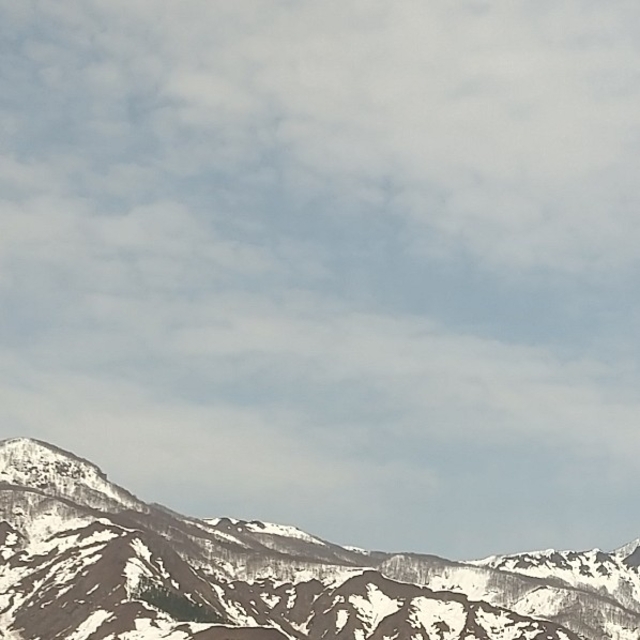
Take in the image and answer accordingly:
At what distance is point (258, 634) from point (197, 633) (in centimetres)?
1313

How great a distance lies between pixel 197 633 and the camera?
198500 mm

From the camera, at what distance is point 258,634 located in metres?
193
